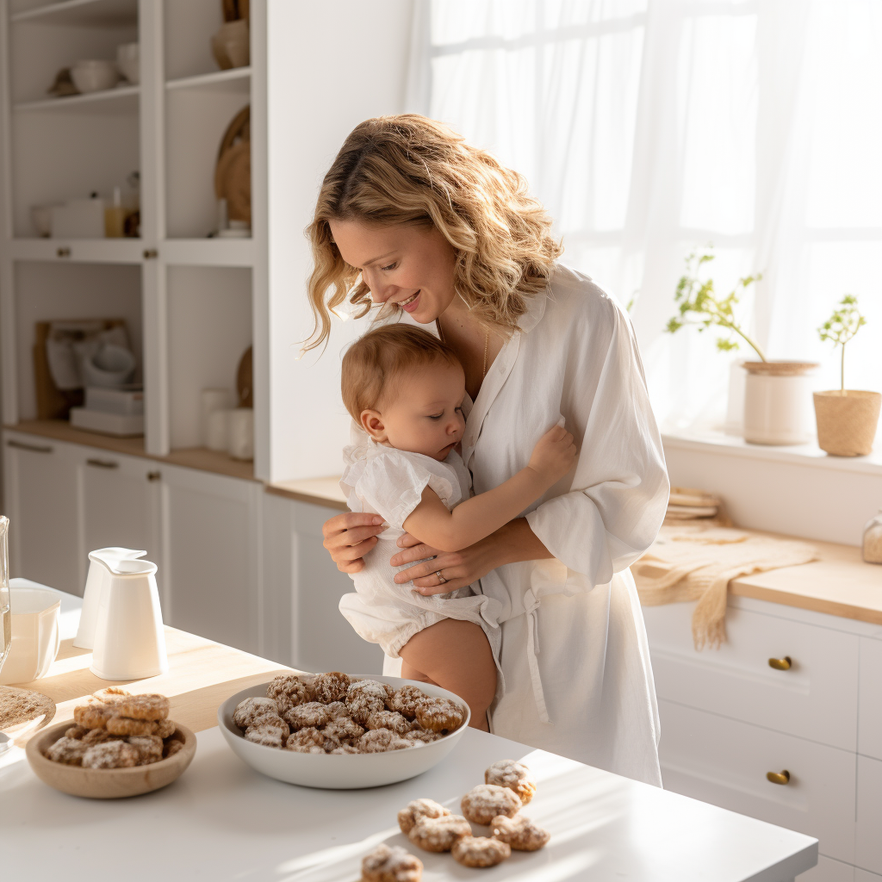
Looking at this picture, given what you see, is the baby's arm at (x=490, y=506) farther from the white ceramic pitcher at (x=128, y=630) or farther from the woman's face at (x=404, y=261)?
the white ceramic pitcher at (x=128, y=630)

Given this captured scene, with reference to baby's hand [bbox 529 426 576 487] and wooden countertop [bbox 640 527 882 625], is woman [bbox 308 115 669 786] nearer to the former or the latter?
baby's hand [bbox 529 426 576 487]

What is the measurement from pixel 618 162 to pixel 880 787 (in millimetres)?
1696

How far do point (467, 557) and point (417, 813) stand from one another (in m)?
0.62

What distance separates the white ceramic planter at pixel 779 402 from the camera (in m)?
2.60

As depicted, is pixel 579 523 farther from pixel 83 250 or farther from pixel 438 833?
pixel 83 250

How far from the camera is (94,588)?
152 centimetres

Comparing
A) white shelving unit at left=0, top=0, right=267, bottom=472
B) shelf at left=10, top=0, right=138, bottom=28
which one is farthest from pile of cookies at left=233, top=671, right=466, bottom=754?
shelf at left=10, top=0, right=138, bottom=28

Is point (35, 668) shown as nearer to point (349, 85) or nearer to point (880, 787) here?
point (880, 787)

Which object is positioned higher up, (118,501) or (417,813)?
(417,813)

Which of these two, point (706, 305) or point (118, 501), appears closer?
point (706, 305)

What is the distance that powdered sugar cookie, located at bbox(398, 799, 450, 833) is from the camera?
0.96 metres

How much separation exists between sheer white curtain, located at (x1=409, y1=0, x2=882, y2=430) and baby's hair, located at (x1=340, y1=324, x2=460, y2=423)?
1.34 metres

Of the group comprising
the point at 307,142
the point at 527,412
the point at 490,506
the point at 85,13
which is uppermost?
the point at 85,13

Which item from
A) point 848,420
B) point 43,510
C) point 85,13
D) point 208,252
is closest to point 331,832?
point 848,420
